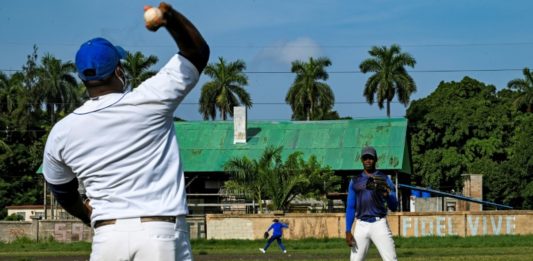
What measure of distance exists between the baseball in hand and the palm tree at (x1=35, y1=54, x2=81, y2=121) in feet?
291

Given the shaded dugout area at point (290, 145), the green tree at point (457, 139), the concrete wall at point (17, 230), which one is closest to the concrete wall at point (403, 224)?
the concrete wall at point (17, 230)

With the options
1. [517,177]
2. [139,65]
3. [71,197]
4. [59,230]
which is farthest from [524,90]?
[71,197]

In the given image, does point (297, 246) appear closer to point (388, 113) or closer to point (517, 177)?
point (517, 177)

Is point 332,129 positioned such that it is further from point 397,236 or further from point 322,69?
point 322,69

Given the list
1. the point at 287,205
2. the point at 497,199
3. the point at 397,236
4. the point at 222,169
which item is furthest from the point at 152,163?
the point at 497,199

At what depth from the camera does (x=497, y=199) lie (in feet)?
247

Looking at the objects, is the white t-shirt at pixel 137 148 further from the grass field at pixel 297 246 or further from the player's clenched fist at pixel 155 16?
the grass field at pixel 297 246

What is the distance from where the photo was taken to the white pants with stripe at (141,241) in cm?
508

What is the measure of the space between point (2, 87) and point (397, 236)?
54594 millimetres

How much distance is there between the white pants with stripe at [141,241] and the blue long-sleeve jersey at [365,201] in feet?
27.7

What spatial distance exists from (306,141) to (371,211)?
52303mm

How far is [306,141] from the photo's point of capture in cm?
6575

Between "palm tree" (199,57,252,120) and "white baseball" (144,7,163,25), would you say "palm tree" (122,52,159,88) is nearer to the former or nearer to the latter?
"palm tree" (199,57,252,120)

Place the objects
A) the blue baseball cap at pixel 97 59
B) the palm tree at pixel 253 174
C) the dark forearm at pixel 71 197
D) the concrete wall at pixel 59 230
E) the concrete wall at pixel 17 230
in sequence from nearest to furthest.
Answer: the blue baseball cap at pixel 97 59 < the dark forearm at pixel 71 197 < the concrete wall at pixel 59 230 < the concrete wall at pixel 17 230 < the palm tree at pixel 253 174
